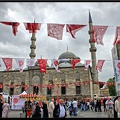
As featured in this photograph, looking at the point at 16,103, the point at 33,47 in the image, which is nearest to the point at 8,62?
the point at 16,103

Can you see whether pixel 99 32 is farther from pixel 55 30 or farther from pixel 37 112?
pixel 37 112

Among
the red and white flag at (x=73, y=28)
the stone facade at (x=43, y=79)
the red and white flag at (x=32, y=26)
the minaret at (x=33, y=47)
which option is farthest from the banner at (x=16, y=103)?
the minaret at (x=33, y=47)

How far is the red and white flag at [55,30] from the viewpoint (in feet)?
31.0

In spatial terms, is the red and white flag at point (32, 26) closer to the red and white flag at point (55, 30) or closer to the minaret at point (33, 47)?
the red and white flag at point (55, 30)

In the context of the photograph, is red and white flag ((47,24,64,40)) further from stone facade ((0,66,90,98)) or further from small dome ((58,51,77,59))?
small dome ((58,51,77,59))

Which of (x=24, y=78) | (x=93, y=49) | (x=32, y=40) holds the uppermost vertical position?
(x=32, y=40)

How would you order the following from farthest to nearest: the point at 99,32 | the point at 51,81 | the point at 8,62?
the point at 51,81 → the point at 8,62 → the point at 99,32

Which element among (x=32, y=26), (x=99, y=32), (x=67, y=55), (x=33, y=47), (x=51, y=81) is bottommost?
(x=51, y=81)

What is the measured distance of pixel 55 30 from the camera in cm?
966

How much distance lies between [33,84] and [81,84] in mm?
9319

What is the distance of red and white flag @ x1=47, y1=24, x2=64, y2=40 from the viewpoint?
946cm

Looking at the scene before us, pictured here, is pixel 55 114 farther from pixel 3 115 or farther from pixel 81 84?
pixel 81 84

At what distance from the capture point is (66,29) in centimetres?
972

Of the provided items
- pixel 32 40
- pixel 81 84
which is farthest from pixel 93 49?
pixel 32 40
